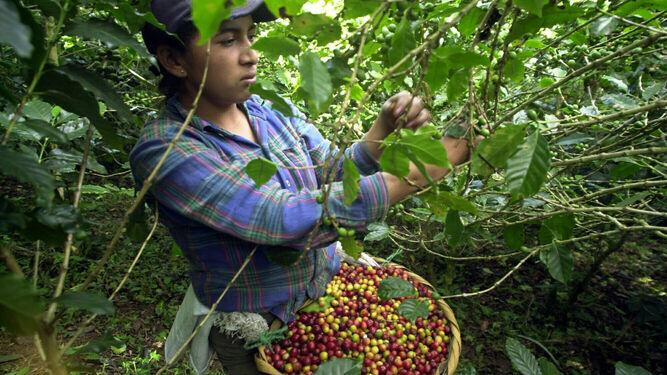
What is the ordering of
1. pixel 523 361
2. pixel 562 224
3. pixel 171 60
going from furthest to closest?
pixel 171 60 < pixel 562 224 < pixel 523 361

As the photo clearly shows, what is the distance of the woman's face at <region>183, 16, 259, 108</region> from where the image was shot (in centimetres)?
120

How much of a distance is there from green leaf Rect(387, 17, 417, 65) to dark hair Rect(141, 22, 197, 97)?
624mm

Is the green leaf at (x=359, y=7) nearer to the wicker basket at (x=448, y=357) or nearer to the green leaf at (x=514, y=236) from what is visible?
the green leaf at (x=514, y=236)

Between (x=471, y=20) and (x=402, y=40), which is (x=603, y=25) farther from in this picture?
(x=402, y=40)

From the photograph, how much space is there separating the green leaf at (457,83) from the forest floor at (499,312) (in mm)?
1805

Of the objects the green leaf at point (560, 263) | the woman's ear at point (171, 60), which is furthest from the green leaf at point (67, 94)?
the green leaf at point (560, 263)

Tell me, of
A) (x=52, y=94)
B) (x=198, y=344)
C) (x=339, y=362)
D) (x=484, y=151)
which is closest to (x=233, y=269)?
(x=198, y=344)

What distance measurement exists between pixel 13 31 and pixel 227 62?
2.77ft

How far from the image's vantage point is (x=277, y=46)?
2.25 ft

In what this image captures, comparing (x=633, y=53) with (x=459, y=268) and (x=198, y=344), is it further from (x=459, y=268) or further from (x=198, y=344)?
(x=459, y=268)

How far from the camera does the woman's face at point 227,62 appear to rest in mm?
1198

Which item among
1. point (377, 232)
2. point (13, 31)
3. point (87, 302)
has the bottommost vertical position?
point (377, 232)

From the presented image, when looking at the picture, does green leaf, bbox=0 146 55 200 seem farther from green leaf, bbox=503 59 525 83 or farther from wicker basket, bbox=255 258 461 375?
wicker basket, bbox=255 258 461 375

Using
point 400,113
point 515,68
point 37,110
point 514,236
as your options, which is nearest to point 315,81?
point 515,68
